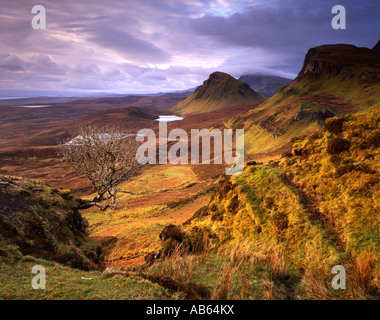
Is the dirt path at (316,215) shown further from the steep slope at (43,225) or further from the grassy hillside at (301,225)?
the steep slope at (43,225)

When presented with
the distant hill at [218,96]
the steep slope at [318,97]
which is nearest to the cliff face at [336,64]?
the steep slope at [318,97]

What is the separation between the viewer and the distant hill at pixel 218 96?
511ft

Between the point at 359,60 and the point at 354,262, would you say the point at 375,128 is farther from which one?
the point at 359,60

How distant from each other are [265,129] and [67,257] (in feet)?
148

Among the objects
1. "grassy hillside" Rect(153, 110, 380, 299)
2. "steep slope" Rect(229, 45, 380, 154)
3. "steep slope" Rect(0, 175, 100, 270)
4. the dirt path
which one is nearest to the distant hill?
"steep slope" Rect(229, 45, 380, 154)

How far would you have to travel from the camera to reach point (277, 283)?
5180mm

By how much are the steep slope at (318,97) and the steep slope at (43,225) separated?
29.9 m

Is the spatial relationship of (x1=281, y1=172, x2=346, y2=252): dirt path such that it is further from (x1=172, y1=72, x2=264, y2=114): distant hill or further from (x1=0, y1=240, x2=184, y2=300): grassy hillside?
(x1=172, y1=72, x2=264, y2=114): distant hill

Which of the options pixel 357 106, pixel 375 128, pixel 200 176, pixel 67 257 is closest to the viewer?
pixel 67 257

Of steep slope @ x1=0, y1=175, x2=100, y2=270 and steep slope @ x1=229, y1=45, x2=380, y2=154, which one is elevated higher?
steep slope @ x1=229, y1=45, x2=380, y2=154

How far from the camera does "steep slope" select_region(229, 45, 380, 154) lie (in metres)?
38.1

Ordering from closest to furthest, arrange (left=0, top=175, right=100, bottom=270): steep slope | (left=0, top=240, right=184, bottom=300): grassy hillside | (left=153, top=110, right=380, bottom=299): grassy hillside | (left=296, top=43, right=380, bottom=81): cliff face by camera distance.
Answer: (left=0, top=240, right=184, bottom=300): grassy hillside → (left=153, top=110, right=380, bottom=299): grassy hillside → (left=0, top=175, right=100, bottom=270): steep slope → (left=296, top=43, right=380, bottom=81): cliff face

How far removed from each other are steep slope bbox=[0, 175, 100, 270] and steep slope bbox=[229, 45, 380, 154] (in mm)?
29855
